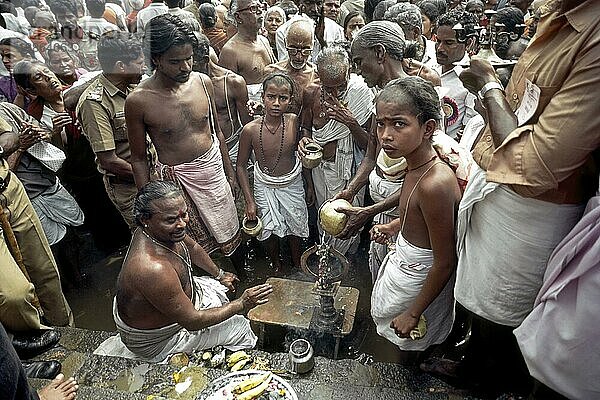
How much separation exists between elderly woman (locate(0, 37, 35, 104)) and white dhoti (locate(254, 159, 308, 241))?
2.42 meters

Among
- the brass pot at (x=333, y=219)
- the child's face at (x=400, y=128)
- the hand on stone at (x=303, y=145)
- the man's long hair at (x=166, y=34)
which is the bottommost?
the hand on stone at (x=303, y=145)

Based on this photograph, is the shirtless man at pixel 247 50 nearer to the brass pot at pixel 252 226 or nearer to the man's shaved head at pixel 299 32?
the man's shaved head at pixel 299 32

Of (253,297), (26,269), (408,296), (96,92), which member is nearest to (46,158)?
(96,92)

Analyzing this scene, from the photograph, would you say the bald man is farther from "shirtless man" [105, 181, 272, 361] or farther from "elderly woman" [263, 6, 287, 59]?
"elderly woman" [263, 6, 287, 59]

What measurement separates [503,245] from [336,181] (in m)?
2.40

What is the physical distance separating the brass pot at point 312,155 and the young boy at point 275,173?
327mm

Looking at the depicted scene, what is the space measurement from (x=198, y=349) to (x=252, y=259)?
193cm

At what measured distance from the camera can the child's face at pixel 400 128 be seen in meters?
2.52

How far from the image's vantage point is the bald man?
161 inches

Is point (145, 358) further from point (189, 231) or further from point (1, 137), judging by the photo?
point (1, 137)

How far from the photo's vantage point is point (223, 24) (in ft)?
25.3

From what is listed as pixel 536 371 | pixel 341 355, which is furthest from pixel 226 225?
pixel 536 371

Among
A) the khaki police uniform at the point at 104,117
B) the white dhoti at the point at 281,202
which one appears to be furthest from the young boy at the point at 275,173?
the khaki police uniform at the point at 104,117

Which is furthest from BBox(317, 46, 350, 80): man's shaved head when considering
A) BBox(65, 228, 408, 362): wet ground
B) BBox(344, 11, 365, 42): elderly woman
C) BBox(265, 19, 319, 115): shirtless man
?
BBox(344, 11, 365, 42): elderly woman
